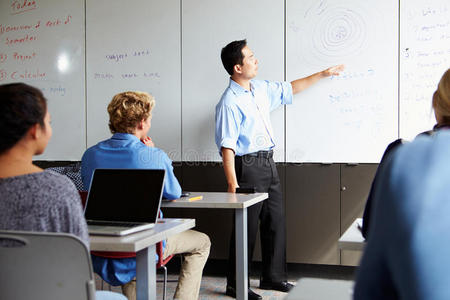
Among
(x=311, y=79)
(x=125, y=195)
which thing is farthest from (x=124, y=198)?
(x=311, y=79)

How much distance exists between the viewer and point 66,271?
1.24m

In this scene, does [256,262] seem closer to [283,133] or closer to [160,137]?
[283,133]

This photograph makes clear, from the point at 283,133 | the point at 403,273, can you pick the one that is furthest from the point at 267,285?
the point at 403,273

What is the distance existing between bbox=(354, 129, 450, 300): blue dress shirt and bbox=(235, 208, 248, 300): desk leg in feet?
6.76

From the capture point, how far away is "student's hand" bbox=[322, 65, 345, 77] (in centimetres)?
351

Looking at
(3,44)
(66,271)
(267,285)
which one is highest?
(3,44)

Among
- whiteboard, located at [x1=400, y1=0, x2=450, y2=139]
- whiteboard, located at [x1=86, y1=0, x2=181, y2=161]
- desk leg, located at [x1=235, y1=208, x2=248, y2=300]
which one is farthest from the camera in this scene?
whiteboard, located at [x1=86, y1=0, x2=181, y2=161]

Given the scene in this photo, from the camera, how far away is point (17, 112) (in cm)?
126

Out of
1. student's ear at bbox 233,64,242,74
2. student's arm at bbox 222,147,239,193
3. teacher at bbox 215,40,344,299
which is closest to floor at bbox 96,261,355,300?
teacher at bbox 215,40,344,299

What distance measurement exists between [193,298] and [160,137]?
177 centimetres

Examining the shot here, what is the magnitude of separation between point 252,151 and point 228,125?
0.25m

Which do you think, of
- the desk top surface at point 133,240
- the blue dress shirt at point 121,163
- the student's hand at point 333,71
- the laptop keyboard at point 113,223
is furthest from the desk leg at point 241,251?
the student's hand at point 333,71

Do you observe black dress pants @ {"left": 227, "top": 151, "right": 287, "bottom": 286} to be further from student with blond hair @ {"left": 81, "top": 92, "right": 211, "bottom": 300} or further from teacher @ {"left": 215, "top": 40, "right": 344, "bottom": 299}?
student with blond hair @ {"left": 81, "top": 92, "right": 211, "bottom": 300}

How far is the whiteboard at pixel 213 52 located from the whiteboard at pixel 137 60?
99 millimetres
